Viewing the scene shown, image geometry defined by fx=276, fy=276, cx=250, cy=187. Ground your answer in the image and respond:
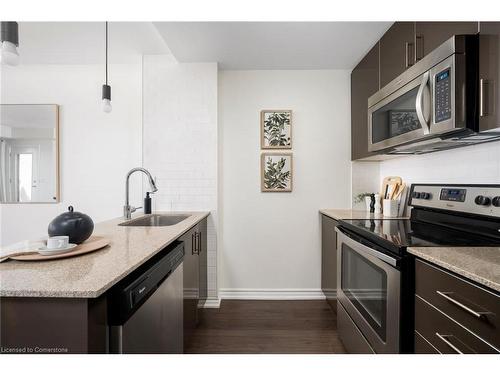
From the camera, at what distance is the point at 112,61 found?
2799 mm

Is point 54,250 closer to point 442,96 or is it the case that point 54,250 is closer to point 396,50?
point 442,96

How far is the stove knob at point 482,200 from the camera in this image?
1381 millimetres

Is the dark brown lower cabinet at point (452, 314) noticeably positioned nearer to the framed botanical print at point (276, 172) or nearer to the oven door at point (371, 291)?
the oven door at point (371, 291)

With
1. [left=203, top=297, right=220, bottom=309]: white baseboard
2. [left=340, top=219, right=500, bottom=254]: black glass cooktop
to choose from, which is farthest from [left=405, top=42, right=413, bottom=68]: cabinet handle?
[left=203, top=297, right=220, bottom=309]: white baseboard

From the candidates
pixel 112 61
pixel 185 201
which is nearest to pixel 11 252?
pixel 185 201

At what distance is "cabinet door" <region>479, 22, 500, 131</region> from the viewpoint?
108 cm

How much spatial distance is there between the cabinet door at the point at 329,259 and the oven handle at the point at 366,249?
0.41 meters

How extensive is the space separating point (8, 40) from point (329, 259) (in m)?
2.46

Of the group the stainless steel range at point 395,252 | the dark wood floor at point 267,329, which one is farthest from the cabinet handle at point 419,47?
the dark wood floor at point 267,329

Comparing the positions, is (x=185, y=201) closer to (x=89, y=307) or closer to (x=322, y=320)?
(x=322, y=320)

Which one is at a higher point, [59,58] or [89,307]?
[59,58]

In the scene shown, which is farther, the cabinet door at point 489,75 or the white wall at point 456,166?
the white wall at point 456,166

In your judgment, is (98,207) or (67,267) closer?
(67,267)

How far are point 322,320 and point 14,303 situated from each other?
2202 mm
